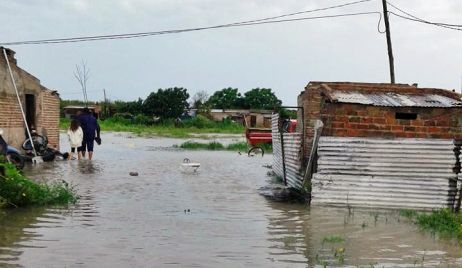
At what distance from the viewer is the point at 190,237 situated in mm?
7277

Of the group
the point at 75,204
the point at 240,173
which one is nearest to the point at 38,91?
the point at 240,173

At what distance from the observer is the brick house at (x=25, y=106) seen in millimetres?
16391

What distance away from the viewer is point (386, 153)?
9.38 metres

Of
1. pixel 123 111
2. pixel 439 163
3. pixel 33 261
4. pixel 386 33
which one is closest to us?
pixel 33 261

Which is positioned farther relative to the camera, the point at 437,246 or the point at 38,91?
the point at 38,91

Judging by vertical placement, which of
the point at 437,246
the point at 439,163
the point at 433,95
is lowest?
the point at 437,246

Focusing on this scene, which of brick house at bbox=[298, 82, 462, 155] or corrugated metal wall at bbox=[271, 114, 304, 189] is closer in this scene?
brick house at bbox=[298, 82, 462, 155]

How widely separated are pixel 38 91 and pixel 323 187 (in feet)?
40.5

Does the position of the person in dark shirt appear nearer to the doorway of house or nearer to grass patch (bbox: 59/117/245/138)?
the doorway of house

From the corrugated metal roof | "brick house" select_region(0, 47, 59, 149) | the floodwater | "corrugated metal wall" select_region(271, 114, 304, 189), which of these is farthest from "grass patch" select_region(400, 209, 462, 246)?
"brick house" select_region(0, 47, 59, 149)

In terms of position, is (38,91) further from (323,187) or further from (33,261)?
(33,261)

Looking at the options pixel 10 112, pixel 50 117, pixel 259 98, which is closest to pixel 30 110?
pixel 50 117

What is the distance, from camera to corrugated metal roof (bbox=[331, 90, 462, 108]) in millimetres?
9602

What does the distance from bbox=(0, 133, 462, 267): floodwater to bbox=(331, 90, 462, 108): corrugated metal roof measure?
6.14ft
